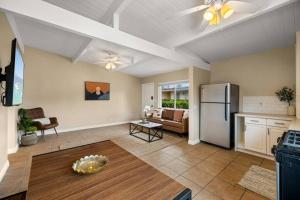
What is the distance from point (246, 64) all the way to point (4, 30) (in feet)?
17.1

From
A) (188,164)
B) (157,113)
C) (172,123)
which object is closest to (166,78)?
(157,113)

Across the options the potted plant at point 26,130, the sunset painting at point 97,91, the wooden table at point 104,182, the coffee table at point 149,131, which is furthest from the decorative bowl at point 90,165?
the sunset painting at point 97,91

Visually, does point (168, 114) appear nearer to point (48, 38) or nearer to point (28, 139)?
point (28, 139)

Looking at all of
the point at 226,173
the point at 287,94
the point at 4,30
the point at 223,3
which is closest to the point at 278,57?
the point at 287,94

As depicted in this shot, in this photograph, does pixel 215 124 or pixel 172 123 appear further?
pixel 172 123

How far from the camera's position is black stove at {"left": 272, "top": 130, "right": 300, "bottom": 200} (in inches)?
38.4

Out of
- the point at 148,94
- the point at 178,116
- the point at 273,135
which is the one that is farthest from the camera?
the point at 148,94

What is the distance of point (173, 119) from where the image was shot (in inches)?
192

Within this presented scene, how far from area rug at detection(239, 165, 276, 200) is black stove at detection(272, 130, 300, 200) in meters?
1.01

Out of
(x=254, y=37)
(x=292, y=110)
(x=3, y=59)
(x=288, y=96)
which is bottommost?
(x=292, y=110)

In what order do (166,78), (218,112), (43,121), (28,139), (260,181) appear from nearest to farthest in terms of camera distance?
(260,181)
(218,112)
(28,139)
(43,121)
(166,78)

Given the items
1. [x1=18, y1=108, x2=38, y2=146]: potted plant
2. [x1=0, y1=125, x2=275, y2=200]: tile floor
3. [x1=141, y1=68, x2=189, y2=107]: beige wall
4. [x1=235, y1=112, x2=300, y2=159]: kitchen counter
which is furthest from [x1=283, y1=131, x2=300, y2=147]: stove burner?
[x1=18, y1=108, x2=38, y2=146]: potted plant

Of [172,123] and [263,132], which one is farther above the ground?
[263,132]

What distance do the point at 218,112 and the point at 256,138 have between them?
0.90 m
